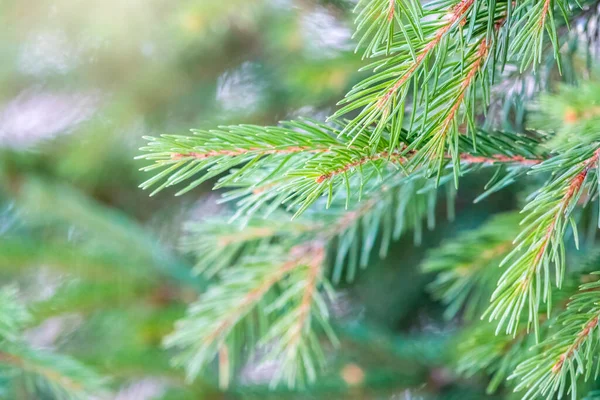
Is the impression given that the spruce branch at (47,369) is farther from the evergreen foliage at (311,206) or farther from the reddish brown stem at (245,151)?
the reddish brown stem at (245,151)

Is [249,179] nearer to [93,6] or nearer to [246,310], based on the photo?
[246,310]

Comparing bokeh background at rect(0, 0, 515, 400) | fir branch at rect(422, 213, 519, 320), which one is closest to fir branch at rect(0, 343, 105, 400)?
bokeh background at rect(0, 0, 515, 400)

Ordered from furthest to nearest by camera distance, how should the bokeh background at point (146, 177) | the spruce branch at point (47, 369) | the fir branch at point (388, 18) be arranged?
Answer: the bokeh background at point (146, 177), the spruce branch at point (47, 369), the fir branch at point (388, 18)

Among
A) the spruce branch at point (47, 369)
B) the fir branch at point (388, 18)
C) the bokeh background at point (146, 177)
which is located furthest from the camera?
the bokeh background at point (146, 177)

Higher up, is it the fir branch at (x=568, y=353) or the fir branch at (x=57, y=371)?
the fir branch at (x=568, y=353)

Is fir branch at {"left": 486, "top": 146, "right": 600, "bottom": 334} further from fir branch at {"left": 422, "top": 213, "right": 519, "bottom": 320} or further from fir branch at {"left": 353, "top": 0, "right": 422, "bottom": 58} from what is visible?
fir branch at {"left": 422, "top": 213, "right": 519, "bottom": 320}

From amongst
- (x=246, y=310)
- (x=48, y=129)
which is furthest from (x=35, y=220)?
(x=246, y=310)

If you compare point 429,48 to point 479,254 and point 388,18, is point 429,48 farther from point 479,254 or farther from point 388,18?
point 479,254

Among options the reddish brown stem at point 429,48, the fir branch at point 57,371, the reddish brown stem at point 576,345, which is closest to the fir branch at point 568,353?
the reddish brown stem at point 576,345

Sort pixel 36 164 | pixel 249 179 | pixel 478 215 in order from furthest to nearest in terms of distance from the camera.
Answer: pixel 36 164, pixel 478 215, pixel 249 179
